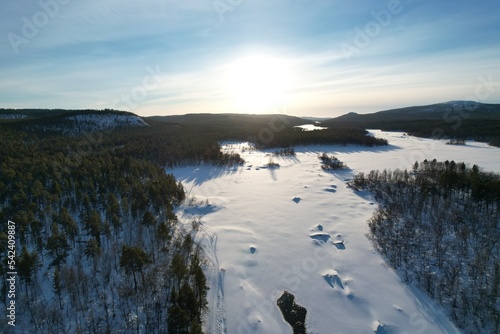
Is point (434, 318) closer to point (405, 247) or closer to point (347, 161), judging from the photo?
point (405, 247)

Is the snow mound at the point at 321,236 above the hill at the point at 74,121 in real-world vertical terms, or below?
below

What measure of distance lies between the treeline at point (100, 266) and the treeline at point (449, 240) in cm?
1183

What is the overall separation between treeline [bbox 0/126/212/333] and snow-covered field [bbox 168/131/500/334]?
1.84m

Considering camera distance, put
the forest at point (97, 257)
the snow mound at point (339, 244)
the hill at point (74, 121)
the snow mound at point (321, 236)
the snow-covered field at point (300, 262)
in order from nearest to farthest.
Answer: the forest at point (97, 257) < the snow-covered field at point (300, 262) < the snow mound at point (339, 244) < the snow mound at point (321, 236) < the hill at point (74, 121)

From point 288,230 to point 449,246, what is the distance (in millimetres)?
10551

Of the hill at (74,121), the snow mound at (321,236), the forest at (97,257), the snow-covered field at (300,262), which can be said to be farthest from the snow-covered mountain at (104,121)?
the snow mound at (321,236)

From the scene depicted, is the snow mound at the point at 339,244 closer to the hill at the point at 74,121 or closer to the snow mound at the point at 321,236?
the snow mound at the point at 321,236

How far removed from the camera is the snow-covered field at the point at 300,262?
12.2 m

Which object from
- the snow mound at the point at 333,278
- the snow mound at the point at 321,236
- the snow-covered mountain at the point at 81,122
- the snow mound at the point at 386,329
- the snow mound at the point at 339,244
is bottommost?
the snow mound at the point at 386,329

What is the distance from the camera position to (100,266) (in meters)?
15.7

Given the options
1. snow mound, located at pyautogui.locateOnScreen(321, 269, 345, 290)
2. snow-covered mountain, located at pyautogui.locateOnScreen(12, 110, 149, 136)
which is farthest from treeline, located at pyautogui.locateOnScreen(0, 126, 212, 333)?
snow-covered mountain, located at pyautogui.locateOnScreen(12, 110, 149, 136)

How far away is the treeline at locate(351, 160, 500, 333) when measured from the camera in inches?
504

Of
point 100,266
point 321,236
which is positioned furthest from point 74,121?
point 321,236

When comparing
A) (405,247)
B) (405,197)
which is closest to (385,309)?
(405,247)
